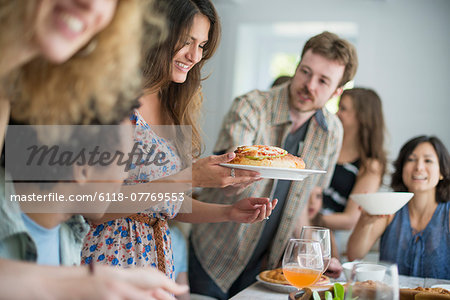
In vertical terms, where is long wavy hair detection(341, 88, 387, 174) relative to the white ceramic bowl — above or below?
above

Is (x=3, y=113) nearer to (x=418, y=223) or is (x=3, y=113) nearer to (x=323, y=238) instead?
(x=323, y=238)

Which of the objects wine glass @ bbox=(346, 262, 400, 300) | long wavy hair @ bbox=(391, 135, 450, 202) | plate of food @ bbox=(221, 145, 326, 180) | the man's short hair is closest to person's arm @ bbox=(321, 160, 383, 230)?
long wavy hair @ bbox=(391, 135, 450, 202)

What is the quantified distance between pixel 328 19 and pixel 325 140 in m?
2.05

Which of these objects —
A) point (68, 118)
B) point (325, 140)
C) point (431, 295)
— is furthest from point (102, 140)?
point (325, 140)

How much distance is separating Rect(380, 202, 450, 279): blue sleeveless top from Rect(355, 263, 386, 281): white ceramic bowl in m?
1.52

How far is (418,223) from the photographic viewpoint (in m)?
2.34

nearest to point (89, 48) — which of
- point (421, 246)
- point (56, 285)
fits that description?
point (56, 285)

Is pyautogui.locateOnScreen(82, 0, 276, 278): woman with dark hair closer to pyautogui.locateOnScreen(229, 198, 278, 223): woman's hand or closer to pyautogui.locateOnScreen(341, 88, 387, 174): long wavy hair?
pyautogui.locateOnScreen(229, 198, 278, 223): woman's hand

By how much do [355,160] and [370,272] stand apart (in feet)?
7.32

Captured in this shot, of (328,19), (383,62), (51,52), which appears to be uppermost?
(328,19)

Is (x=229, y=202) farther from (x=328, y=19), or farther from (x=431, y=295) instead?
(x=328, y=19)

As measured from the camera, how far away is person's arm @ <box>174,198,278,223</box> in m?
1.61

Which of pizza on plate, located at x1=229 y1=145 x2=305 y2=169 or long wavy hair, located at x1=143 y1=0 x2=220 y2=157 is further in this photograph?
pizza on plate, located at x1=229 y1=145 x2=305 y2=169

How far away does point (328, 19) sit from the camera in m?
4.12
